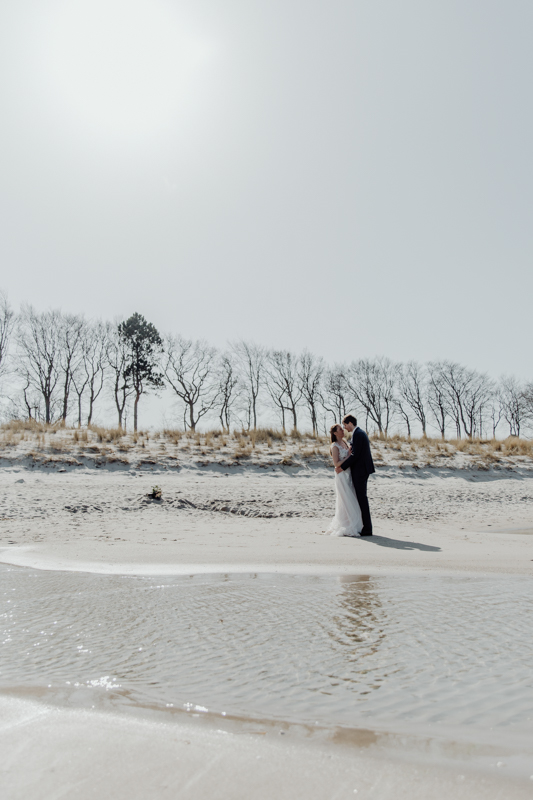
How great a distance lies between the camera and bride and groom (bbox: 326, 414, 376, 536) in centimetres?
738

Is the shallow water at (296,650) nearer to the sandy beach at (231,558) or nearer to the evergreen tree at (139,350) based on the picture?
the sandy beach at (231,558)

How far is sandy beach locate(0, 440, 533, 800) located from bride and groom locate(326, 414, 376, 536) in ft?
1.30

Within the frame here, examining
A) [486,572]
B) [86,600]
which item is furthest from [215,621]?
[486,572]

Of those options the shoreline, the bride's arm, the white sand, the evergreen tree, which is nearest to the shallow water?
the shoreline

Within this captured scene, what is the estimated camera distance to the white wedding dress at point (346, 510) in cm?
732

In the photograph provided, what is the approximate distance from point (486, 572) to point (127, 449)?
13.5m

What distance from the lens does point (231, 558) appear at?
4875mm

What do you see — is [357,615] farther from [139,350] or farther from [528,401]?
[528,401]

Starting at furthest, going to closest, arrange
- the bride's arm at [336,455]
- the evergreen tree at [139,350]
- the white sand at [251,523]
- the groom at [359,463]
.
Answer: the evergreen tree at [139,350], the bride's arm at [336,455], the groom at [359,463], the white sand at [251,523]

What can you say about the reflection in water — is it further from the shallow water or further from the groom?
the groom

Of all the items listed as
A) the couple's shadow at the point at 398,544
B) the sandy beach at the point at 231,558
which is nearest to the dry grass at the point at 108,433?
the sandy beach at the point at 231,558

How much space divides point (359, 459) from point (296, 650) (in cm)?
570

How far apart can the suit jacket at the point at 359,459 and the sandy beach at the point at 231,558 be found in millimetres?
992

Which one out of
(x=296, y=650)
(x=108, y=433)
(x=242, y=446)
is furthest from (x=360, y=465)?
(x=108, y=433)
